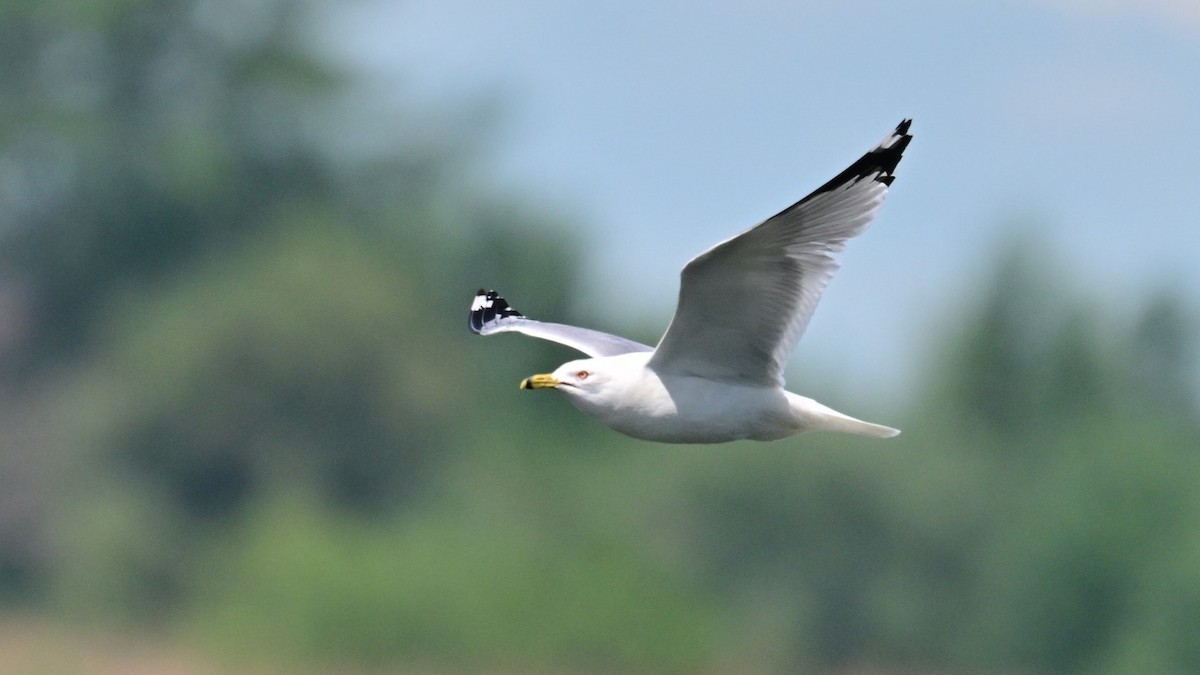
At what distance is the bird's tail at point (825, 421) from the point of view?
6.04 meters

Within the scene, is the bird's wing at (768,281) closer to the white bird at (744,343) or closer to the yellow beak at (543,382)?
the white bird at (744,343)

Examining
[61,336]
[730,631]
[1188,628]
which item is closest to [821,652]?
[730,631]

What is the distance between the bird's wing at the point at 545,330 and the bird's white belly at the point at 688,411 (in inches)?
8.9

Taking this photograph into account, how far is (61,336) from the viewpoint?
29500 mm

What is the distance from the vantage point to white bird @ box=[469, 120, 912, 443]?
5762 millimetres

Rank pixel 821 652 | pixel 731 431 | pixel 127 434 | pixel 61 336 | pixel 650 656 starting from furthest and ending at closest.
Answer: pixel 61 336 → pixel 127 434 → pixel 821 652 → pixel 650 656 → pixel 731 431

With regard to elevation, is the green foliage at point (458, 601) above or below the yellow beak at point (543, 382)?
above

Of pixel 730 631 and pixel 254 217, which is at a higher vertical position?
pixel 254 217

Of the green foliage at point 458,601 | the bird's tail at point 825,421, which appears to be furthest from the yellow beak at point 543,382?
the green foliage at point 458,601

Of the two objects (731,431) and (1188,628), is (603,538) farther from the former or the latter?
(731,431)

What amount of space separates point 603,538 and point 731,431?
16.8 meters

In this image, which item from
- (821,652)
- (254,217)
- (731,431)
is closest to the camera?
(731,431)

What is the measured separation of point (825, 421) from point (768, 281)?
0.45 meters

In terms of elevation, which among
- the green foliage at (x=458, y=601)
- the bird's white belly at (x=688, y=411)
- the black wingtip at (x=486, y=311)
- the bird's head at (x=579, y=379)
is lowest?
the bird's white belly at (x=688, y=411)
